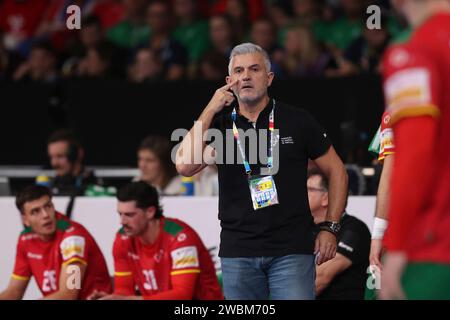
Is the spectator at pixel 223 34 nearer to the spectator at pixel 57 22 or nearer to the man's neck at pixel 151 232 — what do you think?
the spectator at pixel 57 22

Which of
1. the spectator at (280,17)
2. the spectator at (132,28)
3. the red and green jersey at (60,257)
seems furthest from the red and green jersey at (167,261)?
the spectator at (132,28)

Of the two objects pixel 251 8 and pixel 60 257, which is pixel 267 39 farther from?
pixel 60 257

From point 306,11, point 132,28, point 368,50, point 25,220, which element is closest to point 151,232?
point 25,220

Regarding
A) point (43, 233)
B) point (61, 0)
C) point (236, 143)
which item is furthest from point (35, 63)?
point (236, 143)

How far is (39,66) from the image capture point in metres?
12.8

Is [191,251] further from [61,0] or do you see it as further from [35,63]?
[61,0]

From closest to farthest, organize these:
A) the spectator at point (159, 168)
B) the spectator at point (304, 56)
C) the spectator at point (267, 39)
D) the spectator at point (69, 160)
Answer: the spectator at point (159, 168) < the spectator at point (69, 160) < the spectator at point (304, 56) < the spectator at point (267, 39)

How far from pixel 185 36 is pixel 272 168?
7.07 m

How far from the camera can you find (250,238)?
592 cm

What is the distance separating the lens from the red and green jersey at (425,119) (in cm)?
362

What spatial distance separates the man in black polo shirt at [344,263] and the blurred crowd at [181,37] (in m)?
3.94

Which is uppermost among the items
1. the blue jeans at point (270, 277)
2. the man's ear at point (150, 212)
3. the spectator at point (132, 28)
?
the spectator at point (132, 28)

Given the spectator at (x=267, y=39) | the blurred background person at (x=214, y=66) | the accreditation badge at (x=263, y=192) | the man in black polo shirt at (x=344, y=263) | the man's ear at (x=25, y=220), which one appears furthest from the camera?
the spectator at (x=267, y=39)

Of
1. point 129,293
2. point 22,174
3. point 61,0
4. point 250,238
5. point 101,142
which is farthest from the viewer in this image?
point 61,0
